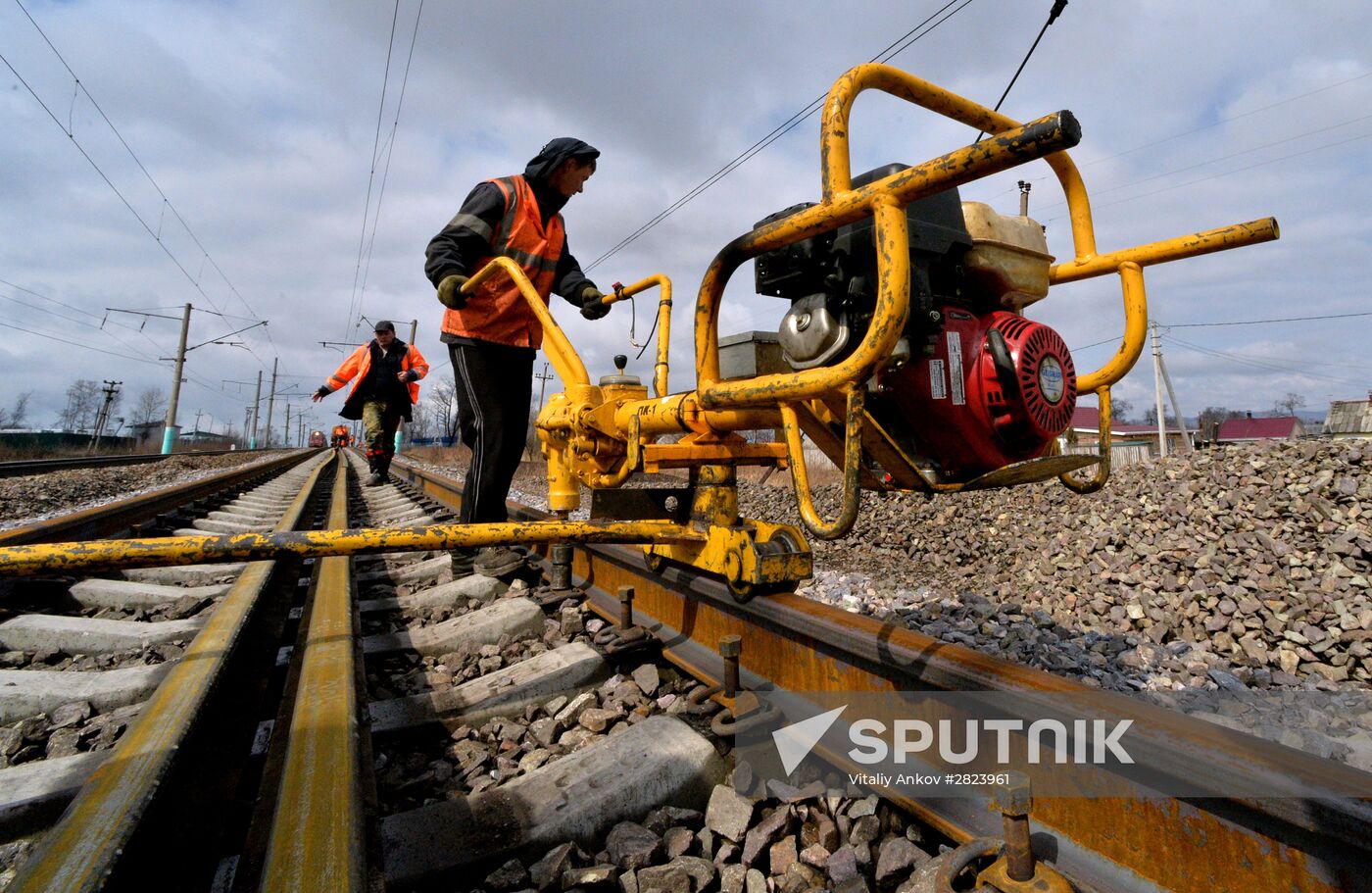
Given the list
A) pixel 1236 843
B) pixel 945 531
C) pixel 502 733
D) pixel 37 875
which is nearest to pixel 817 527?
pixel 1236 843

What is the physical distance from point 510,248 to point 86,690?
222 centimetres

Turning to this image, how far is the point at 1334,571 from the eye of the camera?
133 inches

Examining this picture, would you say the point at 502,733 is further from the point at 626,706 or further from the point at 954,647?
the point at 954,647

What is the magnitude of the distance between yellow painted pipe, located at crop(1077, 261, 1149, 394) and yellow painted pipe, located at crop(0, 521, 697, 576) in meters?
1.43

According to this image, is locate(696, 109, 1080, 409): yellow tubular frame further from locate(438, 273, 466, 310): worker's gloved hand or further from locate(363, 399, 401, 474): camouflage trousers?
locate(363, 399, 401, 474): camouflage trousers

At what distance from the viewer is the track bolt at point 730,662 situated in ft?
5.50

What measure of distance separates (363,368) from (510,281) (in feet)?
18.3

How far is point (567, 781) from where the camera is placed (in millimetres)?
1343

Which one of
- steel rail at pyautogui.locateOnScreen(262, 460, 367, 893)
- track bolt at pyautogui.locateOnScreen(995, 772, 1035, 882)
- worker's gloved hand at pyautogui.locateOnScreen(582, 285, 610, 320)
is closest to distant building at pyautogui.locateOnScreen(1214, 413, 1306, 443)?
worker's gloved hand at pyautogui.locateOnScreen(582, 285, 610, 320)

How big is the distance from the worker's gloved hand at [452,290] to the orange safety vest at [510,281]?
0.19m

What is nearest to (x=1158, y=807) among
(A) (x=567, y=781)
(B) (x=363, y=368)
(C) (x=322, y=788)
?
(A) (x=567, y=781)

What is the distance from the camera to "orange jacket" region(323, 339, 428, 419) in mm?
7586

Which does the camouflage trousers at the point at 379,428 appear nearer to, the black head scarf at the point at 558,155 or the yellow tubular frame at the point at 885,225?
the black head scarf at the point at 558,155

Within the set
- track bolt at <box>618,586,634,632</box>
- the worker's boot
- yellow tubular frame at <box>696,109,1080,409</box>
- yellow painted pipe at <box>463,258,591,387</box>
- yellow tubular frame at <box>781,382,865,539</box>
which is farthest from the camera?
the worker's boot
